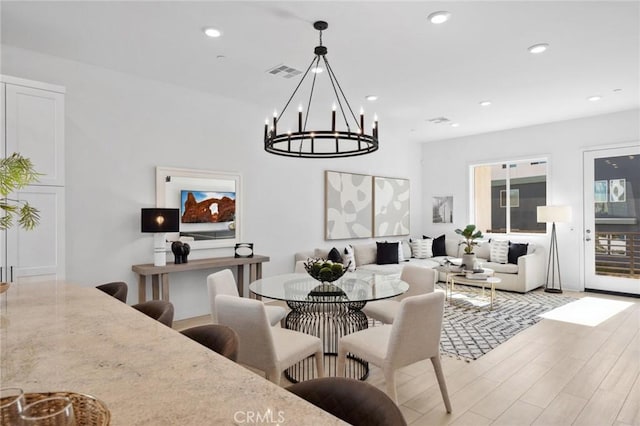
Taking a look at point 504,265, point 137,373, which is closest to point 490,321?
point 504,265

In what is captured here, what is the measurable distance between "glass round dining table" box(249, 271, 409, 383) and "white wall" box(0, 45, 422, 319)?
1818 mm

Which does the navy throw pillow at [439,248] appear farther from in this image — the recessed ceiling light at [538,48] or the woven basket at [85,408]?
the woven basket at [85,408]

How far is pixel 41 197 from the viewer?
10.4 feet

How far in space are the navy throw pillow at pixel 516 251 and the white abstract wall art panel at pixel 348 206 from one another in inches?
96.0

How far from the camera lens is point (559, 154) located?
257 inches

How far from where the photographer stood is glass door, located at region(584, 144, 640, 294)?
5895 mm

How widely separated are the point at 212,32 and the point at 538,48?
119 inches

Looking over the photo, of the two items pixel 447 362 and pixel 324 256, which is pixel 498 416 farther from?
pixel 324 256

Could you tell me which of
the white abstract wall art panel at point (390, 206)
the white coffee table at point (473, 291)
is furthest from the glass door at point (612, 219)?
the white abstract wall art panel at point (390, 206)

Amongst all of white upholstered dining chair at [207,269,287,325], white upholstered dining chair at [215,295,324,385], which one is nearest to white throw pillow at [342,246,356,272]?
white upholstered dining chair at [207,269,287,325]

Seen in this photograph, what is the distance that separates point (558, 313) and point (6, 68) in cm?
676

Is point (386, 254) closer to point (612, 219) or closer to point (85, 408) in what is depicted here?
point (612, 219)

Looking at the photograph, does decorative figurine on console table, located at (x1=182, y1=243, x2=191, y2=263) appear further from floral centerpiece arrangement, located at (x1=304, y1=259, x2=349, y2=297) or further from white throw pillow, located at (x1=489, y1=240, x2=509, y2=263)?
white throw pillow, located at (x1=489, y1=240, x2=509, y2=263)

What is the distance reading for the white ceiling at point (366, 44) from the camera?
2.90 m
